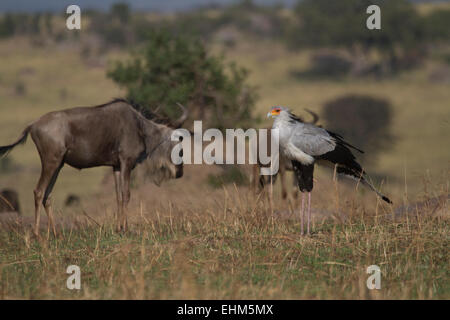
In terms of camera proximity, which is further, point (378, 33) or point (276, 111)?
point (378, 33)

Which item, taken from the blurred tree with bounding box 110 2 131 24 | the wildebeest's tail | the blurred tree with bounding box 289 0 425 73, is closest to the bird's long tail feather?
the wildebeest's tail

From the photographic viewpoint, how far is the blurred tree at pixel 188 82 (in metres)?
15.2

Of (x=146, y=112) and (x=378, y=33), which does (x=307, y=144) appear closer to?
(x=146, y=112)

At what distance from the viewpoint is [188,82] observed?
1577cm

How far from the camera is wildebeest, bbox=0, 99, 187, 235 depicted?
23.1 feet

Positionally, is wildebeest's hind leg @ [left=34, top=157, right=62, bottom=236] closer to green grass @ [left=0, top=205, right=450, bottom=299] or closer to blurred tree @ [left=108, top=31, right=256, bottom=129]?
green grass @ [left=0, top=205, right=450, bottom=299]

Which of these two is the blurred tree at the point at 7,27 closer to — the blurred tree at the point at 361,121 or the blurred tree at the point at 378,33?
the blurred tree at the point at 378,33

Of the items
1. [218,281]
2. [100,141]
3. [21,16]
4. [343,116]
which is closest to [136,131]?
[100,141]

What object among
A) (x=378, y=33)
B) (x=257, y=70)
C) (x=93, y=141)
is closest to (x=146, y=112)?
(x=93, y=141)

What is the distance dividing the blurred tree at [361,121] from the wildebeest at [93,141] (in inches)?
785

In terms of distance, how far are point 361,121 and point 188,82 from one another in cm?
1370

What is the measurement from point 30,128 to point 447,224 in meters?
4.57

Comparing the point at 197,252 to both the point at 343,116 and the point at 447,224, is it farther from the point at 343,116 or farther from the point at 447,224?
the point at 343,116

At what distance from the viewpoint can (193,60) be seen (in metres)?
16.2
